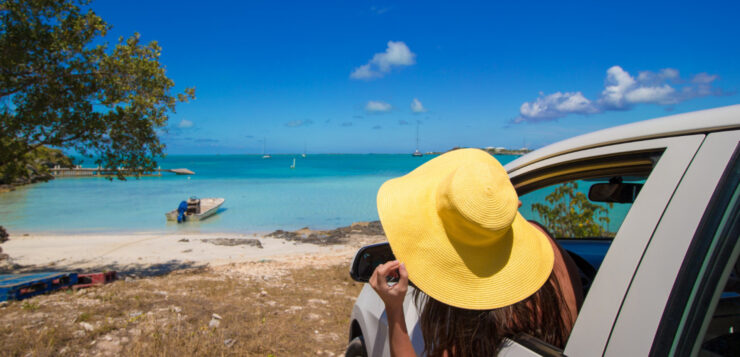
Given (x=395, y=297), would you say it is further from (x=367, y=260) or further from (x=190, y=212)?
(x=190, y=212)

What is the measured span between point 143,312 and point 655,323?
6.79 metres

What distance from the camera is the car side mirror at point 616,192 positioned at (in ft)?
6.96

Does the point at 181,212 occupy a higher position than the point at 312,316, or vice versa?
the point at 312,316

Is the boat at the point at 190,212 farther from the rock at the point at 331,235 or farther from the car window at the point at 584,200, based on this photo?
the car window at the point at 584,200

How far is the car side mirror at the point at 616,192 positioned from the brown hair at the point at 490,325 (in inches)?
35.8

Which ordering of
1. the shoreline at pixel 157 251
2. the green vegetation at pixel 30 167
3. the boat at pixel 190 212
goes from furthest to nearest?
Answer: the boat at pixel 190 212 < the shoreline at pixel 157 251 < the green vegetation at pixel 30 167

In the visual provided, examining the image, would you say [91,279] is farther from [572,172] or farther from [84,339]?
[572,172]

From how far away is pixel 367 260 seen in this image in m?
2.34

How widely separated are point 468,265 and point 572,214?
5750 mm

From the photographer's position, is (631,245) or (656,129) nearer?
(631,245)

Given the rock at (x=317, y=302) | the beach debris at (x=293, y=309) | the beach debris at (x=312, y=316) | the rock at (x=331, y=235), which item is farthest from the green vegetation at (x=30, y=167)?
the rock at (x=331, y=235)

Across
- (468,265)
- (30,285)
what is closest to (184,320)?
(30,285)

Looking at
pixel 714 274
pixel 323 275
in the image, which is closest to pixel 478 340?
pixel 714 274

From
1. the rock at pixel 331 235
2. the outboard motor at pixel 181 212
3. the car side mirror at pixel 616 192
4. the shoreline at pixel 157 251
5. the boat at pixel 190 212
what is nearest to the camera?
the car side mirror at pixel 616 192
